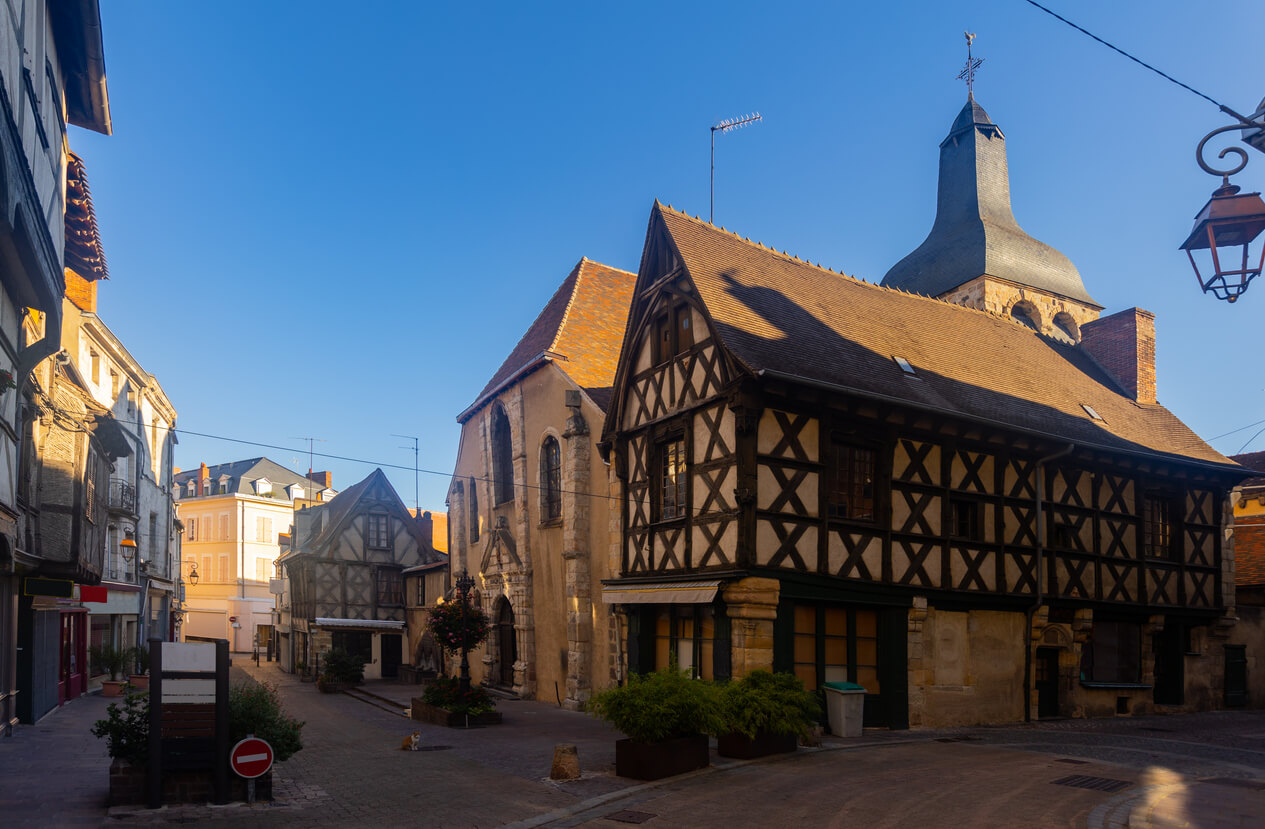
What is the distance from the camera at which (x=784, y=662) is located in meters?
13.0

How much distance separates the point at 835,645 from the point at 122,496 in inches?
797

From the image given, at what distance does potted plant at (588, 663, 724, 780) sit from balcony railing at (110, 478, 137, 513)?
1850 cm

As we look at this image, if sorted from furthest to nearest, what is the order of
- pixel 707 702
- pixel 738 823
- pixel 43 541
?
1. pixel 43 541
2. pixel 707 702
3. pixel 738 823

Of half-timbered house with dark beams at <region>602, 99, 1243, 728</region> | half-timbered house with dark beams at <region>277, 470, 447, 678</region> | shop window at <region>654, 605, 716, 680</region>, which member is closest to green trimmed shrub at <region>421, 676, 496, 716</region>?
half-timbered house with dark beams at <region>602, 99, 1243, 728</region>

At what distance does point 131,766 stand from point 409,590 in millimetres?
22910

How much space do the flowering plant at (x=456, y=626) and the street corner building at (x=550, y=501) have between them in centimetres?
Answer: 213

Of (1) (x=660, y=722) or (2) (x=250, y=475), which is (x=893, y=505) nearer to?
(1) (x=660, y=722)

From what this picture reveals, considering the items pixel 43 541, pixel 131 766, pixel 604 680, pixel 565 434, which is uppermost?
pixel 565 434

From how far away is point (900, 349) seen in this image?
16.8 m

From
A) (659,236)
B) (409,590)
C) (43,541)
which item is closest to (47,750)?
(43,541)

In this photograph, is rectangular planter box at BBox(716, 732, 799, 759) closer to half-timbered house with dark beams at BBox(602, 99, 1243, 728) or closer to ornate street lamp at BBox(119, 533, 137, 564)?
half-timbered house with dark beams at BBox(602, 99, 1243, 728)

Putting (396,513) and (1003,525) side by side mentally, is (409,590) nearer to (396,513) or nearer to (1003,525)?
(396,513)

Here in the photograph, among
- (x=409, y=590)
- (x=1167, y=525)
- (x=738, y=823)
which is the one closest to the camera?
(x=738, y=823)

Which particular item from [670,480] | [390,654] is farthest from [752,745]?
[390,654]
